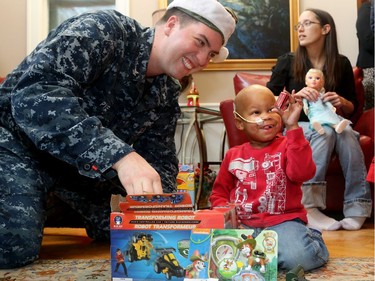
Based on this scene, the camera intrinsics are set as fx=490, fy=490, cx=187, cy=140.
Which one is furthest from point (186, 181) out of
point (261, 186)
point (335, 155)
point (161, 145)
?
point (261, 186)

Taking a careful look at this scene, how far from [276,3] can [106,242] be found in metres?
2.29

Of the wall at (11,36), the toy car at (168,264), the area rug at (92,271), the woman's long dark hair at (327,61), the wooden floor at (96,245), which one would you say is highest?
the wall at (11,36)

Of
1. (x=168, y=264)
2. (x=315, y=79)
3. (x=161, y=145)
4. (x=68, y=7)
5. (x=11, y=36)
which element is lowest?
(x=168, y=264)

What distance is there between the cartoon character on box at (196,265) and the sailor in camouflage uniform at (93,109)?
153 millimetres

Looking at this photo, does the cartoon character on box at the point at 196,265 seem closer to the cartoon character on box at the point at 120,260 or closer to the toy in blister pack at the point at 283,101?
the cartoon character on box at the point at 120,260

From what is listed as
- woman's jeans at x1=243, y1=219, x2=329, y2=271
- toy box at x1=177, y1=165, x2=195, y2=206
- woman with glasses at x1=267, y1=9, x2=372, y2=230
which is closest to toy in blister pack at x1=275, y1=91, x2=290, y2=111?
woman's jeans at x1=243, y1=219, x2=329, y2=271

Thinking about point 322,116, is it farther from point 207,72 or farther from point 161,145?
point 207,72

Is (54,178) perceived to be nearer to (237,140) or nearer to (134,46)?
(134,46)

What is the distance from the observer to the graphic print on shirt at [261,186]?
4.60 feet

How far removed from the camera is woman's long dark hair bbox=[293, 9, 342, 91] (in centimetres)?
259

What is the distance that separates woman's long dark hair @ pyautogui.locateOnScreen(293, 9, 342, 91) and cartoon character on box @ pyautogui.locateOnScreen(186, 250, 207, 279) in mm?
1847

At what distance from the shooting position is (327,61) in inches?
104

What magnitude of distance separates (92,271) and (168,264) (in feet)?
1.42

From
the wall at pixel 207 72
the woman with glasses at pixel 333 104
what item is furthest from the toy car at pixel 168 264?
the wall at pixel 207 72
